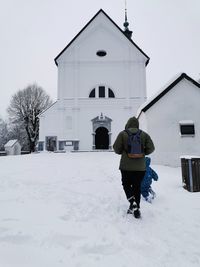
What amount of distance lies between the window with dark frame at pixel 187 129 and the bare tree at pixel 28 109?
31.0 metres

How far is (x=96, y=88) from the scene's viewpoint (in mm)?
25781

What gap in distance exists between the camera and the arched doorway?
25562 millimetres

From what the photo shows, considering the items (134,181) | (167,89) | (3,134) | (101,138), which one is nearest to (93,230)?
(134,181)

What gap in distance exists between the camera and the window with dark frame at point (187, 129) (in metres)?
12.3

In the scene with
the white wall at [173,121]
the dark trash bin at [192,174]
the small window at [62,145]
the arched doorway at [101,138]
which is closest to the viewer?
the dark trash bin at [192,174]

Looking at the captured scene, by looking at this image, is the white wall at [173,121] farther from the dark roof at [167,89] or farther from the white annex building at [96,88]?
the white annex building at [96,88]

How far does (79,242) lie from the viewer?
9.63ft

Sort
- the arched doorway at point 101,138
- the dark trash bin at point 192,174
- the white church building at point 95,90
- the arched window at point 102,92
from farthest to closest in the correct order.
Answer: the arched window at point 102,92
the arched doorway at point 101,138
the white church building at point 95,90
the dark trash bin at point 192,174

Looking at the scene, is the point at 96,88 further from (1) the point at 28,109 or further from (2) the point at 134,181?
(2) the point at 134,181

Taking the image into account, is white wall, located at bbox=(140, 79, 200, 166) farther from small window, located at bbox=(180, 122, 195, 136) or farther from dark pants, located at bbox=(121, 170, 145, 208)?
dark pants, located at bbox=(121, 170, 145, 208)

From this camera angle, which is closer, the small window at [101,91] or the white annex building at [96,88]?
the white annex building at [96,88]

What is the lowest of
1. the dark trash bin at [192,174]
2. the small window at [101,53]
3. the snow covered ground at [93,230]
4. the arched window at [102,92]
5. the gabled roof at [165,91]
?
the snow covered ground at [93,230]

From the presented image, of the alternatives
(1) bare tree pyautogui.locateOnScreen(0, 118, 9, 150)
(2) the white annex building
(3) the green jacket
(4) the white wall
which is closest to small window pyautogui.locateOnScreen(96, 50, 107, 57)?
(2) the white annex building

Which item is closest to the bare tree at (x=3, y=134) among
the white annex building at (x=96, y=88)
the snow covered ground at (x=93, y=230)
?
the white annex building at (x=96, y=88)
